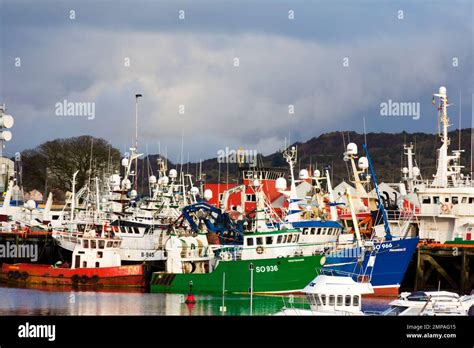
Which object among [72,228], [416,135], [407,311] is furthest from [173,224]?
[416,135]

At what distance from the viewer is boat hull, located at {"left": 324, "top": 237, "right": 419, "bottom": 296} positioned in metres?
55.5

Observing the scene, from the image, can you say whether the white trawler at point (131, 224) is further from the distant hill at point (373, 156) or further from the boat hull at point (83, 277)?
the distant hill at point (373, 156)

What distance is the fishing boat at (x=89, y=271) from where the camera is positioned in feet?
200

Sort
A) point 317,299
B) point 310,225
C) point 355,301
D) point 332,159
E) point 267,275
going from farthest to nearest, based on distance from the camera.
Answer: point 332,159, point 310,225, point 267,275, point 355,301, point 317,299

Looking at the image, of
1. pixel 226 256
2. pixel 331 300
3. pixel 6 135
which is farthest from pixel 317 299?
pixel 6 135

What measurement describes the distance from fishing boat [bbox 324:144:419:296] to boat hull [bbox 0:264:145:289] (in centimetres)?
1294

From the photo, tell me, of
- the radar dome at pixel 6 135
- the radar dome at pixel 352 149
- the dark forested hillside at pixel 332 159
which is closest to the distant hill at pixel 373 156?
the dark forested hillside at pixel 332 159

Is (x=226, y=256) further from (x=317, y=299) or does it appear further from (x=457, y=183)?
(x=317, y=299)

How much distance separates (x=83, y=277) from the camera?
61.4 m

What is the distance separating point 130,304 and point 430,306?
60.9 ft

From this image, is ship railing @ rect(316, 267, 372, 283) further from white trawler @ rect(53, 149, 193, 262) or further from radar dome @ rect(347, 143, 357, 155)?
white trawler @ rect(53, 149, 193, 262)

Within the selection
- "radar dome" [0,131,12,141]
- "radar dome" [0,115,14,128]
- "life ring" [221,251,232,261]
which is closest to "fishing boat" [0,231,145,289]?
"life ring" [221,251,232,261]

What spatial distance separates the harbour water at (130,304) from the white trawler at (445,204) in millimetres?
9218
